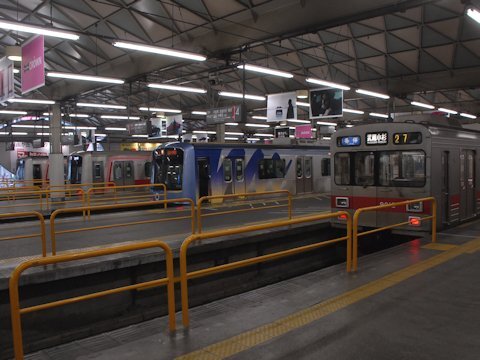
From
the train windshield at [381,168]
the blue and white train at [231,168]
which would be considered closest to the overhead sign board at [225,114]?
the blue and white train at [231,168]

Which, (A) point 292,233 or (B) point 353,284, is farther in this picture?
(A) point 292,233

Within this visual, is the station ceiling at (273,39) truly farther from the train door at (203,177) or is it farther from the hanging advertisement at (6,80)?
the train door at (203,177)

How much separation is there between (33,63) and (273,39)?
8412 mm

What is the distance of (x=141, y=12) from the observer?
16328 millimetres

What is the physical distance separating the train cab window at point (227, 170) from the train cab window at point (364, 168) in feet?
27.6

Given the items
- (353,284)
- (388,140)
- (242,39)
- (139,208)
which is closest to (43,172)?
(139,208)

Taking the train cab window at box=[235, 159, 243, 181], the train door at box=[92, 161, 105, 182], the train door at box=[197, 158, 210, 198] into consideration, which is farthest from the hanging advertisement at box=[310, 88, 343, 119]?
the train door at box=[92, 161, 105, 182]

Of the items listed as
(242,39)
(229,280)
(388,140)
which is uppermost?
(242,39)

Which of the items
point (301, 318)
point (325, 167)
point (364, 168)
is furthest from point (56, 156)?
point (301, 318)

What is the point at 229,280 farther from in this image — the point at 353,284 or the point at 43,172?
the point at 43,172

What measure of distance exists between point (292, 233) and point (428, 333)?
6.72 m

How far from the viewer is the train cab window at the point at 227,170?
18969 millimetres

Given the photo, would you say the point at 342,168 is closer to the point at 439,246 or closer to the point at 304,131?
the point at 439,246

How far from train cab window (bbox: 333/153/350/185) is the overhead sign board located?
7.93m
